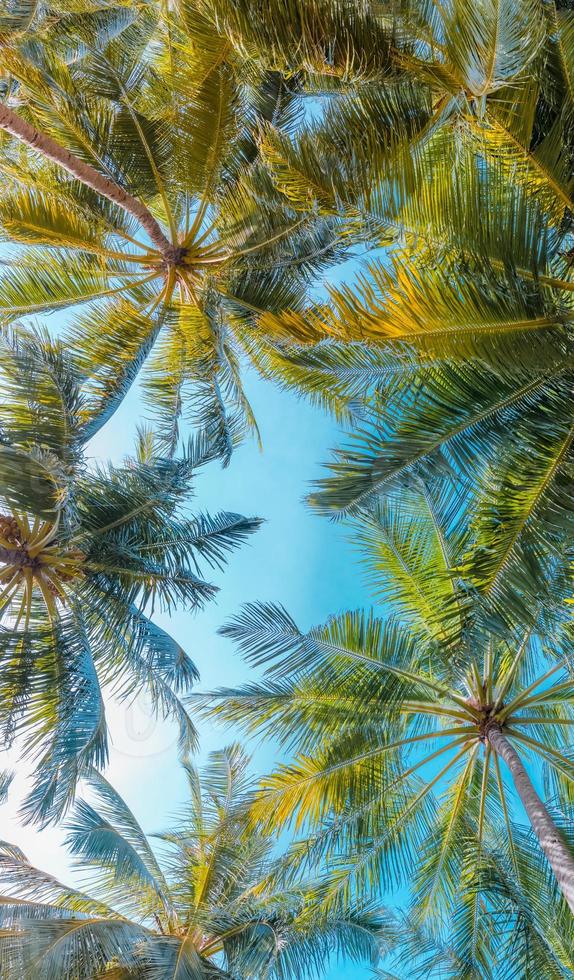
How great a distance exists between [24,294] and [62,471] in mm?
3023

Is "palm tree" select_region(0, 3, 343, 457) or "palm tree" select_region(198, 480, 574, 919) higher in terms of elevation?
"palm tree" select_region(0, 3, 343, 457)

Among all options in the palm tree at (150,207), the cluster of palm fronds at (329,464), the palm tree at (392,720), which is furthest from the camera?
the palm tree at (150,207)

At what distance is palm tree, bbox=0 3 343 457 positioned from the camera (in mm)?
7281

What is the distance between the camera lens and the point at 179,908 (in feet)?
29.9

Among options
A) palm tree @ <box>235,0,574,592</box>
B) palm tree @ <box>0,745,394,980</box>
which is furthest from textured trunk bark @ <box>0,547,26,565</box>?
palm tree @ <box>235,0,574,592</box>

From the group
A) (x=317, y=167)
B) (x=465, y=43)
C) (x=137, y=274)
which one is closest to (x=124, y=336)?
(x=137, y=274)

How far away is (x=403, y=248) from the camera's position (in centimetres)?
487

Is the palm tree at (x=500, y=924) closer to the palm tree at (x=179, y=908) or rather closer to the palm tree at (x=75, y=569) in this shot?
the palm tree at (x=179, y=908)

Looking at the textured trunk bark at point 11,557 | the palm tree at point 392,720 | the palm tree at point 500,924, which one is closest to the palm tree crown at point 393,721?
the palm tree at point 392,720

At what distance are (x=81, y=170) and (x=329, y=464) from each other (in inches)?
183

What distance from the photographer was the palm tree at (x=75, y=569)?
623 centimetres

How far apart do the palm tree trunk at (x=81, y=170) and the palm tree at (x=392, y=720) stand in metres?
4.14

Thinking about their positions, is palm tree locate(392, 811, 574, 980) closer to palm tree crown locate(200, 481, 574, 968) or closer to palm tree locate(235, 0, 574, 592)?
palm tree crown locate(200, 481, 574, 968)

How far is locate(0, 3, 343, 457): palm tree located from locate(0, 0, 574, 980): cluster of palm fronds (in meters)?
0.04
